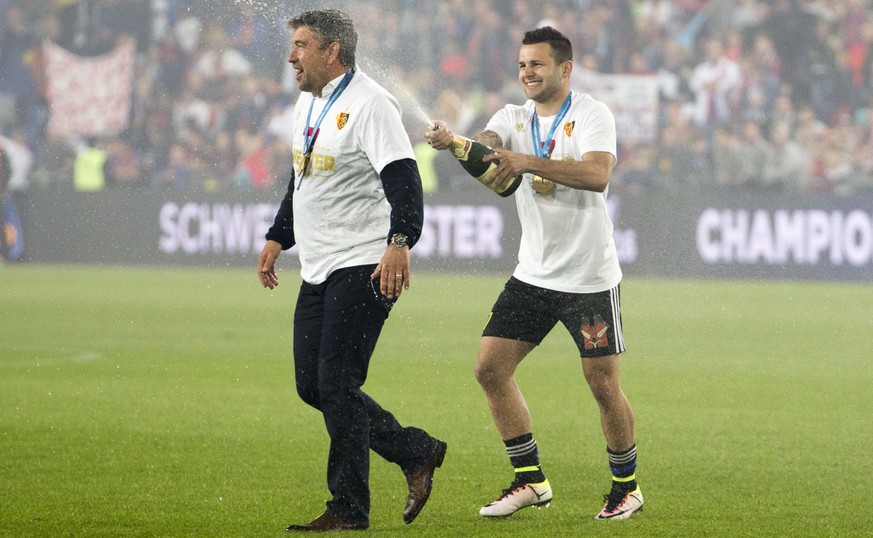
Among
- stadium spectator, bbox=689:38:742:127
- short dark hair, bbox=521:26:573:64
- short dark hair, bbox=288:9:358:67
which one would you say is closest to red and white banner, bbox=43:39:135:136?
stadium spectator, bbox=689:38:742:127

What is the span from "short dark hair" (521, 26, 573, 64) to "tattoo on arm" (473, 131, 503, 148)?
40 centimetres

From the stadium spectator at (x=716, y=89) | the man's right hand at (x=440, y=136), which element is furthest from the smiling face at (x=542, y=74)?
the stadium spectator at (x=716, y=89)

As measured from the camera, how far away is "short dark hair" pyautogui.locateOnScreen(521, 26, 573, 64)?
5871mm

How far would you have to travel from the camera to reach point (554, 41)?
5.88 meters

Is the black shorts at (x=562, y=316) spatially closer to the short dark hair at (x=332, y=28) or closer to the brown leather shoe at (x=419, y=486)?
the brown leather shoe at (x=419, y=486)

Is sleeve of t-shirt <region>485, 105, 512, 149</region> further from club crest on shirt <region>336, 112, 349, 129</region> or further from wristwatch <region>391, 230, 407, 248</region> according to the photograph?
wristwatch <region>391, 230, 407, 248</region>

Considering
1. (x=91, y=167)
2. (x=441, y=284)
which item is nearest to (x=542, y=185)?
(x=441, y=284)

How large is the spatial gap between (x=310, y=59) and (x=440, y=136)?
0.59 m

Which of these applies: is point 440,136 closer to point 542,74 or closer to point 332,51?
point 332,51

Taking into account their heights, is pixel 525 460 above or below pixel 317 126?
below

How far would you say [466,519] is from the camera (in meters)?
5.79

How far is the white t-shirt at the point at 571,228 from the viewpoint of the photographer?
5.86 metres

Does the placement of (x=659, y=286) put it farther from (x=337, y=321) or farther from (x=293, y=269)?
(x=337, y=321)

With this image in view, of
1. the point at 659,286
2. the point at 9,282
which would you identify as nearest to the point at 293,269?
the point at 9,282
